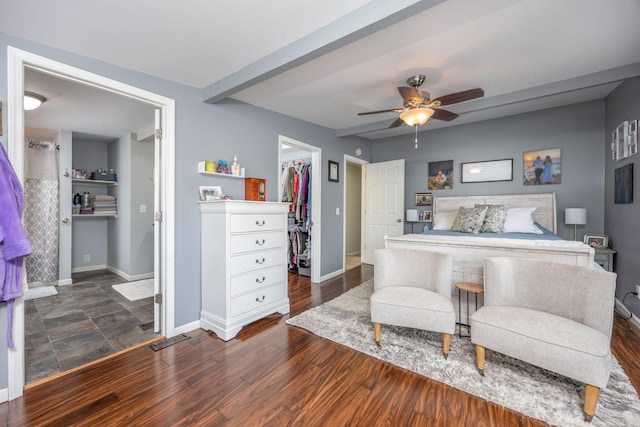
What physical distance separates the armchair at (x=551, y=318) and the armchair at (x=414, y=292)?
0.83 ft

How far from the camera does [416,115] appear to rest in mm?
2793

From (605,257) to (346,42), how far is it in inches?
149

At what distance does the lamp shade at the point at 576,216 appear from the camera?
346 centimetres

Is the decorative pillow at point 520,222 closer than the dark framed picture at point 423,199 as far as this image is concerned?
Yes

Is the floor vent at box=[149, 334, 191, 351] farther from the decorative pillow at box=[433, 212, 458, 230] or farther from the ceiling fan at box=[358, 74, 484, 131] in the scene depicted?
the decorative pillow at box=[433, 212, 458, 230]

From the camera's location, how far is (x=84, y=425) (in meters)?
1.51

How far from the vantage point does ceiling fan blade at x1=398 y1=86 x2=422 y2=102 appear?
2.51m

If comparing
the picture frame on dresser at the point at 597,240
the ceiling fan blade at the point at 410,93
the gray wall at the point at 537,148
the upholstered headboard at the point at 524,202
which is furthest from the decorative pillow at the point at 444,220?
the ceiling fan blade at the point at 410,93

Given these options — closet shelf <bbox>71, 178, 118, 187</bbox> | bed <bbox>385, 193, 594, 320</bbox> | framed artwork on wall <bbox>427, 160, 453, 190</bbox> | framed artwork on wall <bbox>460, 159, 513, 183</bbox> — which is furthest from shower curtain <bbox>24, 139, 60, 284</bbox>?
framed artwork on wall <bbox>460, 159, 513, 183</bbox>

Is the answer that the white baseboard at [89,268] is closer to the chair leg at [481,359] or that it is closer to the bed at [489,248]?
the bed at [489,248]

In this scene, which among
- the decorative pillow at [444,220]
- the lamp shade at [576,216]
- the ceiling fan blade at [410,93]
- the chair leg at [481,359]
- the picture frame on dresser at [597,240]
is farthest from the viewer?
the decorative pillow at [444,220]

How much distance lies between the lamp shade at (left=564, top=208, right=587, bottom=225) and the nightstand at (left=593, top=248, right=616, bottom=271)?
44 cm

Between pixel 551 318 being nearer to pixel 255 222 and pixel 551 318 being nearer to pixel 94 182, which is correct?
pixel 255 222

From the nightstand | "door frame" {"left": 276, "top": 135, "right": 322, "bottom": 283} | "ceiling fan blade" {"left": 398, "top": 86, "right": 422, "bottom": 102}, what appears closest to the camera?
"ceiling fan blade" {"left": 398, "top": 86, "right": 422, "bottom": 102}
